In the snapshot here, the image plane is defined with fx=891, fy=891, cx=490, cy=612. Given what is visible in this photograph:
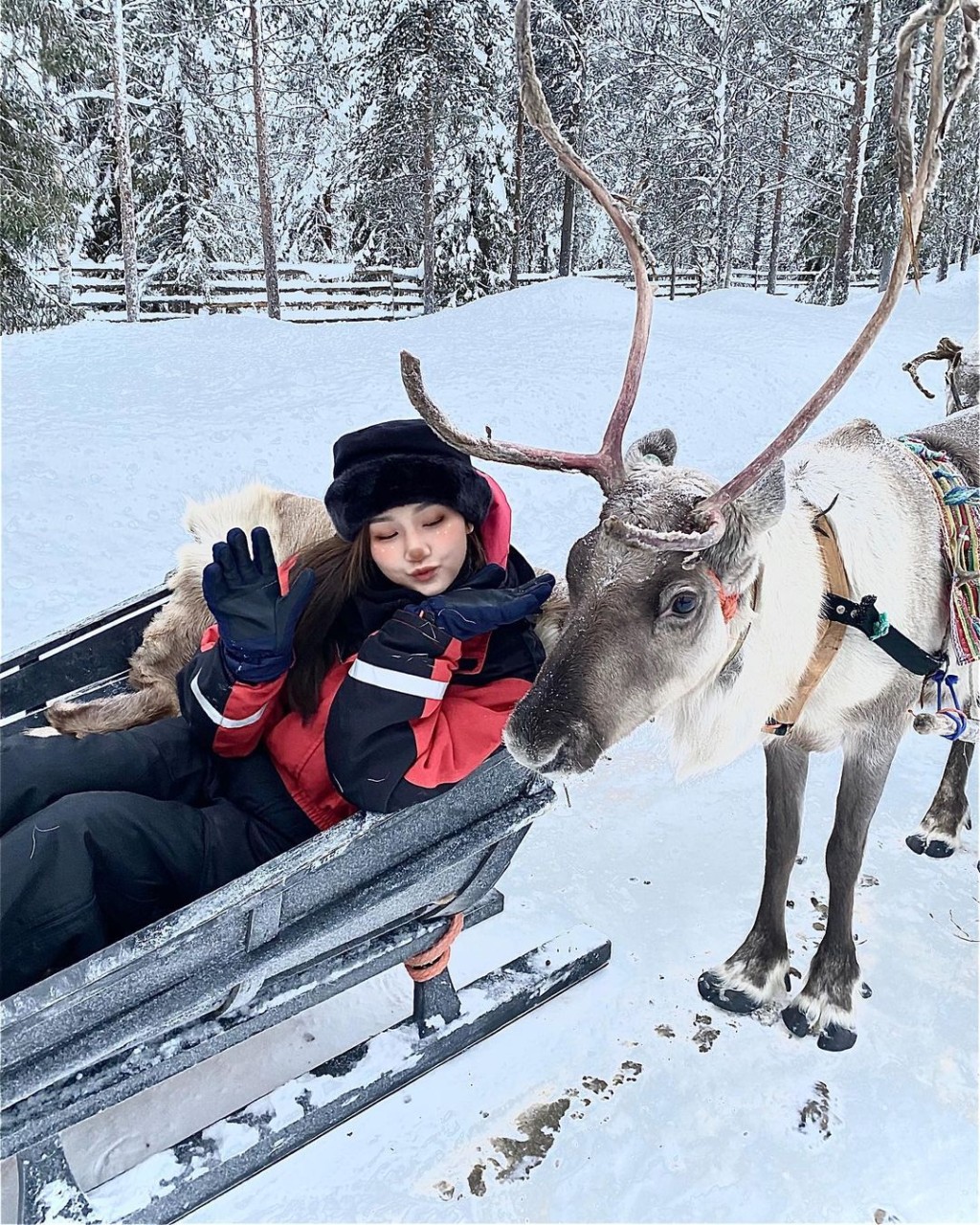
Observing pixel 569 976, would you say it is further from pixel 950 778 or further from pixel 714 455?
pixel 714 455

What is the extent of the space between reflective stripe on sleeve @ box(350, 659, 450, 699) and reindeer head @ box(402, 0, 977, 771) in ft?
0.74

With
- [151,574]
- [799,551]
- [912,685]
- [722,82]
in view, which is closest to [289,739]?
[799,551]

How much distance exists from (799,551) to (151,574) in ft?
12.2

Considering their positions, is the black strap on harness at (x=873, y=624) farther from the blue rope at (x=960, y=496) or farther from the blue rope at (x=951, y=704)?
the blue rope at (x=960, y=496)

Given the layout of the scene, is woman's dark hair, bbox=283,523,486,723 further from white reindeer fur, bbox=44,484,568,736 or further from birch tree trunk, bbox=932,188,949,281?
birch tree trunk, bbox=932,188,949,281

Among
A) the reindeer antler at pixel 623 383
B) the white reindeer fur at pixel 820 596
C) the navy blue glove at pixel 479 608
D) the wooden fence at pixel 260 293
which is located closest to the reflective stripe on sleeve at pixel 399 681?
the navy blue glove at pixel 479 608

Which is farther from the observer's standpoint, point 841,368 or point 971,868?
point 971,868

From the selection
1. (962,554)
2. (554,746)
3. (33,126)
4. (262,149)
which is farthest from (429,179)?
(554,746)

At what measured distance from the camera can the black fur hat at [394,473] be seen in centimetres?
214

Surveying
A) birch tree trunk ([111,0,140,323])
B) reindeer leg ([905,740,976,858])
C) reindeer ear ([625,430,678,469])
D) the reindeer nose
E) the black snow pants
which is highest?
birch tree trunk ([111,0,140,323])

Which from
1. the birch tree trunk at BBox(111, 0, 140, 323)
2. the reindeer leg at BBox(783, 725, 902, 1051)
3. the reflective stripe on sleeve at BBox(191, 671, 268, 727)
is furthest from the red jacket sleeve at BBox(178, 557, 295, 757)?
the birch tree trunk at BBox(111, 0, 140, 323)

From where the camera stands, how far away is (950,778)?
3391mm

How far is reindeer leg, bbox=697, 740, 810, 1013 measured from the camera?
269 centimetres

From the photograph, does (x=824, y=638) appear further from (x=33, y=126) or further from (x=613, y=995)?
(x=33, y=126)
